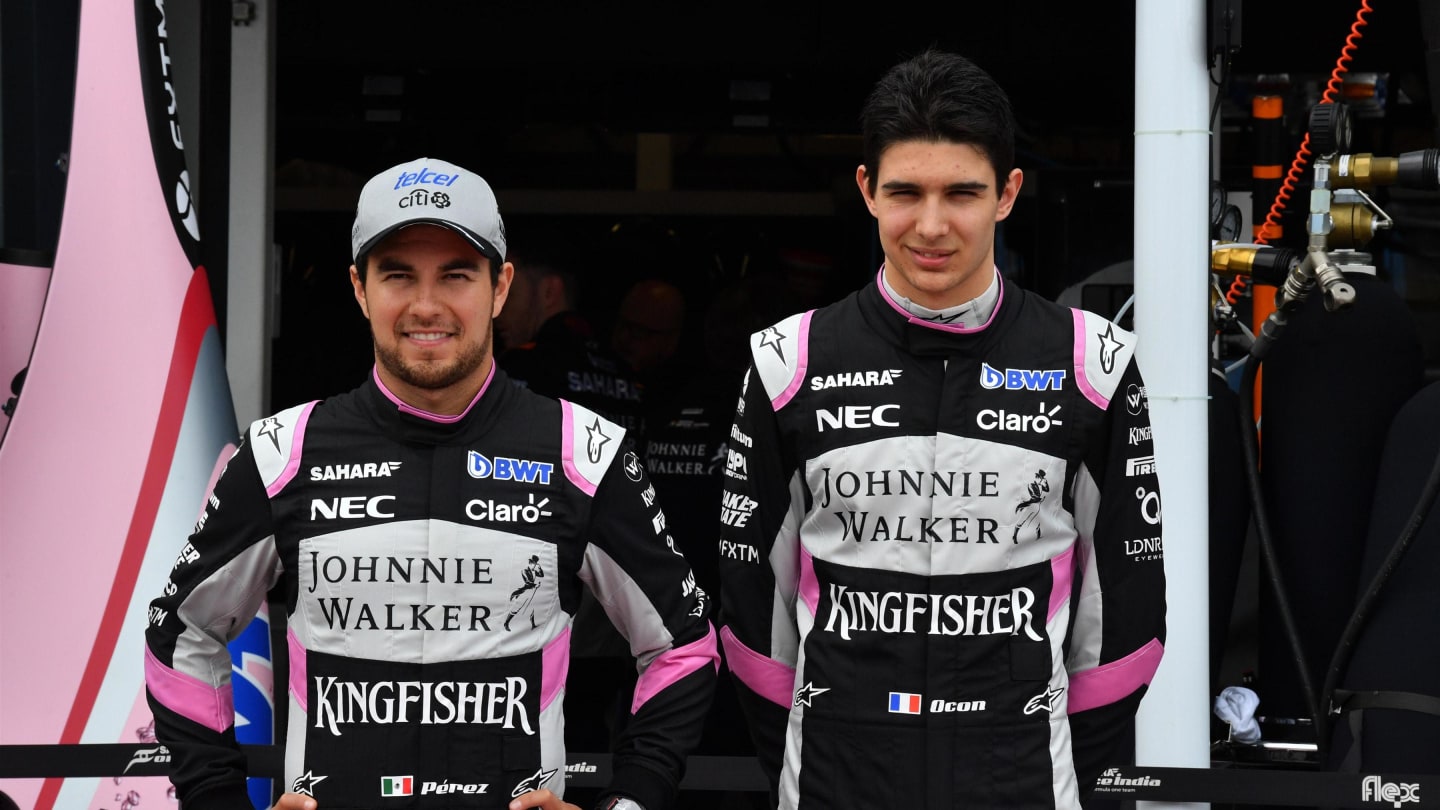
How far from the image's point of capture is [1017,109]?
5.35 meters

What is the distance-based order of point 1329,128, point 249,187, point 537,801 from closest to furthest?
point 537,801, point 1329,128, point 249,187

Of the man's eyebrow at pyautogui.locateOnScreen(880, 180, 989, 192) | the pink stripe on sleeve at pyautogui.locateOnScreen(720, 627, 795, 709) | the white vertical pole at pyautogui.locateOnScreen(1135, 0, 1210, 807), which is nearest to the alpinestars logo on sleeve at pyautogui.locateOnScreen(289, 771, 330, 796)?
the pink stripe on sleeve at pyautogui.locateOnScreen(720, 627, 795, 709)

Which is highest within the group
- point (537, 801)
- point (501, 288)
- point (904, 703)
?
point (501, 288)

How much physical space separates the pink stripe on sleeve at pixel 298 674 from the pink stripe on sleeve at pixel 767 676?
55 cm

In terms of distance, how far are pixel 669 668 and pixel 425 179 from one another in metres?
0.66

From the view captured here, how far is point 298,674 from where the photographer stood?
1.95 m

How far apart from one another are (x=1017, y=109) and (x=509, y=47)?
1729 millimetres

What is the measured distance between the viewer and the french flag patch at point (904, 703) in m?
1.96

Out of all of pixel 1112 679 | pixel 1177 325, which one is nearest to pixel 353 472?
pixel 1112 679

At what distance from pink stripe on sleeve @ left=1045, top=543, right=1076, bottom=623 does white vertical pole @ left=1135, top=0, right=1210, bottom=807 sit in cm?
79

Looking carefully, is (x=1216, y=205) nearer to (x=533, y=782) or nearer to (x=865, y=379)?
(x=865, y=379)

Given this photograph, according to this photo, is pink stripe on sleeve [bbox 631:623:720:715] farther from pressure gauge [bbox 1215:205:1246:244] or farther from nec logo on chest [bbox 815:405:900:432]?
pressure gauge [bbox 1215:205:1246:244]

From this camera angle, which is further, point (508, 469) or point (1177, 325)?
point (1177, 325)

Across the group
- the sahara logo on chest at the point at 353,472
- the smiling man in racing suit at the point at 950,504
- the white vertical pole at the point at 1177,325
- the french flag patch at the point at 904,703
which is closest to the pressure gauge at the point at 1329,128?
the white vertical pole at the point at 1177,325
